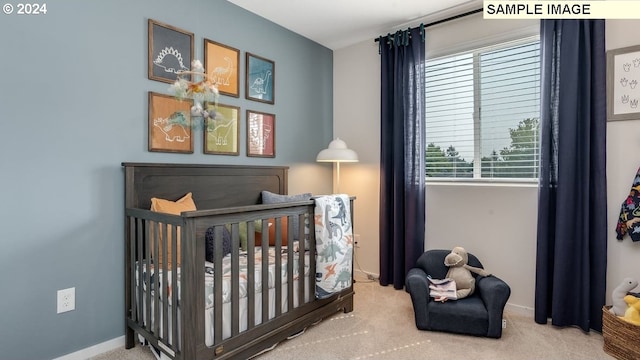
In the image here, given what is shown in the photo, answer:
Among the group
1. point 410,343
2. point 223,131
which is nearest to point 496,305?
point 410,343

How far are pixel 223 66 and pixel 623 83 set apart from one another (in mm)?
2646

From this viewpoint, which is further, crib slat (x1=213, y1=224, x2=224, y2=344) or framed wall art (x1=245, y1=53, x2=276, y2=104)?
framed wall art (x1=245, y1=53, x2=276, y2=104)

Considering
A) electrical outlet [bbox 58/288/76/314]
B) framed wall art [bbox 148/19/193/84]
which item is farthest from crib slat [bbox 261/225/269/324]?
framed wall art [bbox 148/19/193/84]

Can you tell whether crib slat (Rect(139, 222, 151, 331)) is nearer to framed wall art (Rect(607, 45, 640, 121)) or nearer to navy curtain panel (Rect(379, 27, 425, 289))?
navy curtain panel (Rect(379, 27, 425, 289))

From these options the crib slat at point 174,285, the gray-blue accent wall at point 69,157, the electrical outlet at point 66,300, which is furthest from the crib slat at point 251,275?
the electrical outlet at point 66,300

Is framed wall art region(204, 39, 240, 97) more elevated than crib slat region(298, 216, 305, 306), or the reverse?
framed wall art region(204, 39, 240, 97)

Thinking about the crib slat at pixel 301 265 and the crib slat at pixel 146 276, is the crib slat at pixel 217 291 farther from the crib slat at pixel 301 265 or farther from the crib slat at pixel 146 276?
the crib slat at pixel 301 265

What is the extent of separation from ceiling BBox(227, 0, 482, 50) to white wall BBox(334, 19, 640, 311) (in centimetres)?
21

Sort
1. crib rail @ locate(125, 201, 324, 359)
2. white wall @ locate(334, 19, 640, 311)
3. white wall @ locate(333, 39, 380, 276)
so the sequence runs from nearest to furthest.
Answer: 1. crib rail @ locate(125, 201, 324, 359)
2. white wall @ locate(334, 19, 640, 311)
3. white wall @ locate(333, 39, 380, 276)

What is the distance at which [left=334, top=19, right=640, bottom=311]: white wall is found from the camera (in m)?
2.14

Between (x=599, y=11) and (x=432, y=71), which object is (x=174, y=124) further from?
(x=599, y=11)

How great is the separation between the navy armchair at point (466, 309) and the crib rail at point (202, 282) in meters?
0.68

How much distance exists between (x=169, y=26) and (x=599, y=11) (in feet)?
8.90

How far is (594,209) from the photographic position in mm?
2180
